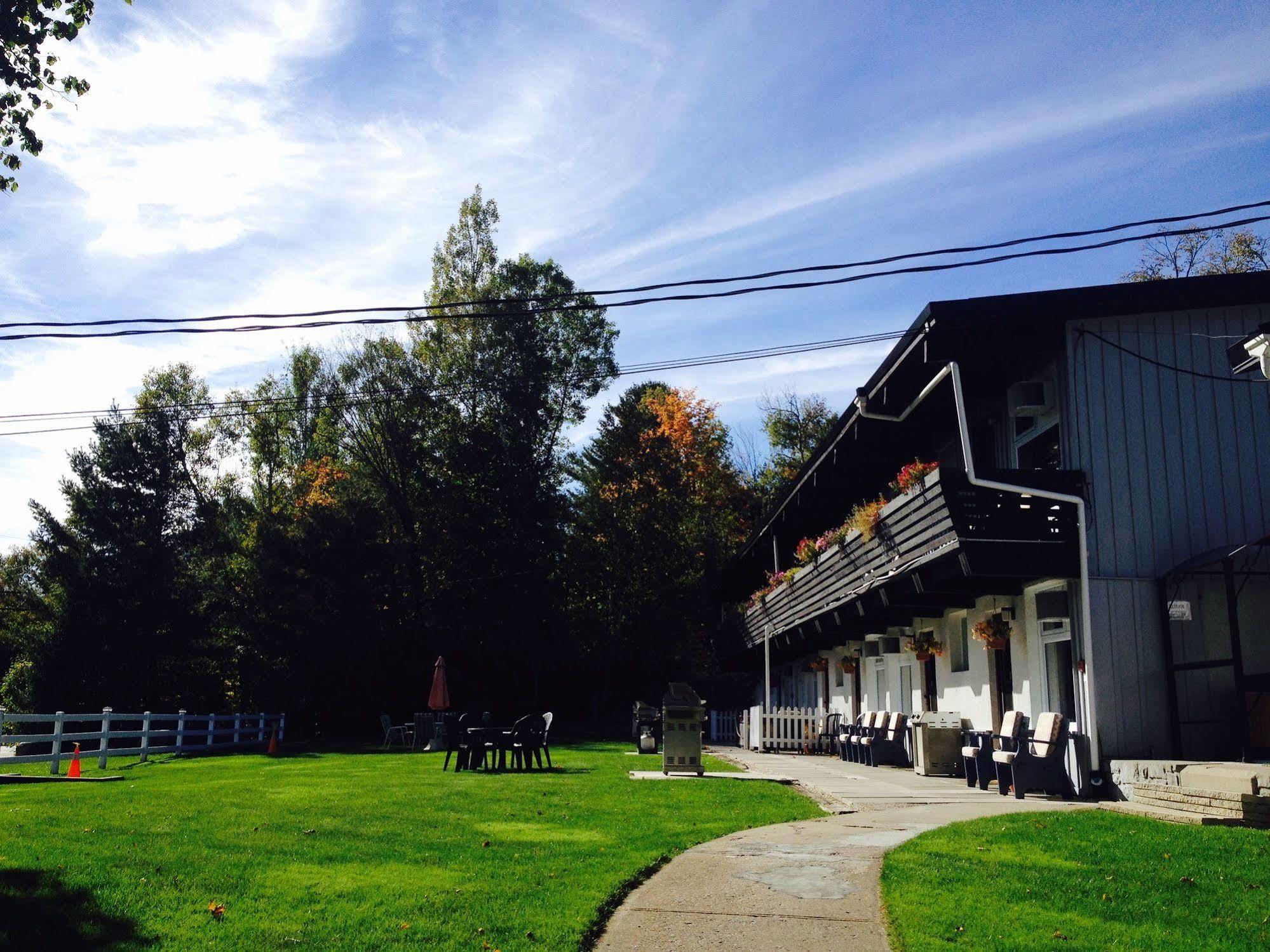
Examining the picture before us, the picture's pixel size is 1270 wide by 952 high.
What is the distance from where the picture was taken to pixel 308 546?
125ft

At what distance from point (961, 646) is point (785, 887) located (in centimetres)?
1259

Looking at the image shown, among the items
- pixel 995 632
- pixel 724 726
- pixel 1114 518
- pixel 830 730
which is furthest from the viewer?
pixel 724 726

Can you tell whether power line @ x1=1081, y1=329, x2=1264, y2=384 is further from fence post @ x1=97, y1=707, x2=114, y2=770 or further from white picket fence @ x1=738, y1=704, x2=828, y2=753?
fence post @ x1=97, y1=707, x2=114, y2=770

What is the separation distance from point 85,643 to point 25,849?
1397 inches

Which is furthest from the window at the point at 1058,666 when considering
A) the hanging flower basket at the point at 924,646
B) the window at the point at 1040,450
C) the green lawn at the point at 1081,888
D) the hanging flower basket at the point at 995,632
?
the green lawn at the point at 1081,888

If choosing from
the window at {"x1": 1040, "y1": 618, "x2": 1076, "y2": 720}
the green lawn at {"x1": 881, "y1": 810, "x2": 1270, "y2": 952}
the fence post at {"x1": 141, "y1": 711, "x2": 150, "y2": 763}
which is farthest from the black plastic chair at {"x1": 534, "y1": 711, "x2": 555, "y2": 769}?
the green lawn at {"x1": 881, "y1": 810, "x2": 1270, "y2": 952}

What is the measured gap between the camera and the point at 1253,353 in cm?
1152

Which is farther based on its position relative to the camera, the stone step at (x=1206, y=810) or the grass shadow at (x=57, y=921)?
the stone step at (x=1206, y=810)

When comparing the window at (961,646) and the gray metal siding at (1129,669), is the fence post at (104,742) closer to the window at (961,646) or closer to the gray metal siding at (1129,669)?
the window at (961,646)

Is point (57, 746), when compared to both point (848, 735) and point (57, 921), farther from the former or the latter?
point (57, 921)

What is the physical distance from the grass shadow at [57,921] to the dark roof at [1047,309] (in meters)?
11.5

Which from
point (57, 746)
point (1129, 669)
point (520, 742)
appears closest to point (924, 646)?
point (1129, 669)

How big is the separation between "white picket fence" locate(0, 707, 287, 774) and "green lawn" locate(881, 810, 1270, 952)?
17.4m

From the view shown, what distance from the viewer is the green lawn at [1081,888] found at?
5691 millimetres
